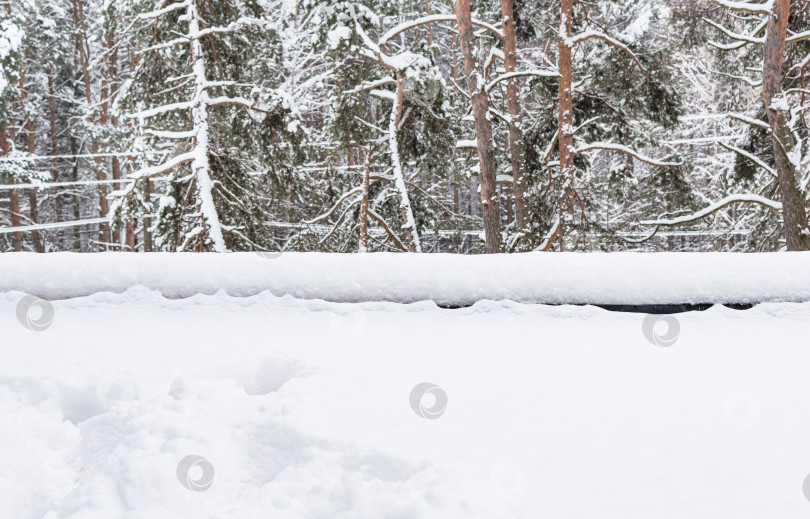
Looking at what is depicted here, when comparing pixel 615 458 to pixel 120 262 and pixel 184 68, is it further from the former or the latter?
pixel 184 68

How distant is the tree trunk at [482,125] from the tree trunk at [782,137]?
3901mm

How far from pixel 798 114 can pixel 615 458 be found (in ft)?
27.4

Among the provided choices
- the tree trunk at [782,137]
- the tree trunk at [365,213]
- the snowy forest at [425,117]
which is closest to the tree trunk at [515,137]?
the snowy forest at [425,117]

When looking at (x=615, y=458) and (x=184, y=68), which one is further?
(x=184, y=68)

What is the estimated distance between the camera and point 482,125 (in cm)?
902

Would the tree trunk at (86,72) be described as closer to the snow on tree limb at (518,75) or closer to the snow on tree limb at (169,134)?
the snow on tree limb at (169,134)

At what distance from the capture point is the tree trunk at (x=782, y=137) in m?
7.54

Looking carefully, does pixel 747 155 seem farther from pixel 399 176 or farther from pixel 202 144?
pixel 202 144

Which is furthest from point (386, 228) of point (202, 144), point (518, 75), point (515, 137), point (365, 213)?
point (518, 75)

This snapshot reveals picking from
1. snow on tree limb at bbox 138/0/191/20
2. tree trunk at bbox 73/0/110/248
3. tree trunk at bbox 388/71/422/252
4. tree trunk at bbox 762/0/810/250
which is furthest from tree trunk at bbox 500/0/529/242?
tree trunk at bbox 73/0/110/248

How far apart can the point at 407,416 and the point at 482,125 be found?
7.39m

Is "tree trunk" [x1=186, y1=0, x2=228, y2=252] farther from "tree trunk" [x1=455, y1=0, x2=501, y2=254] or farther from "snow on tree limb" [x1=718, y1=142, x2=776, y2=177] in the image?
"snow on tree limb" [x1=718, y1=142, x2=776, y2=177]

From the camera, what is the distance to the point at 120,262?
4.00m

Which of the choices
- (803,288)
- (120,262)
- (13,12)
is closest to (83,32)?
(13,12)
